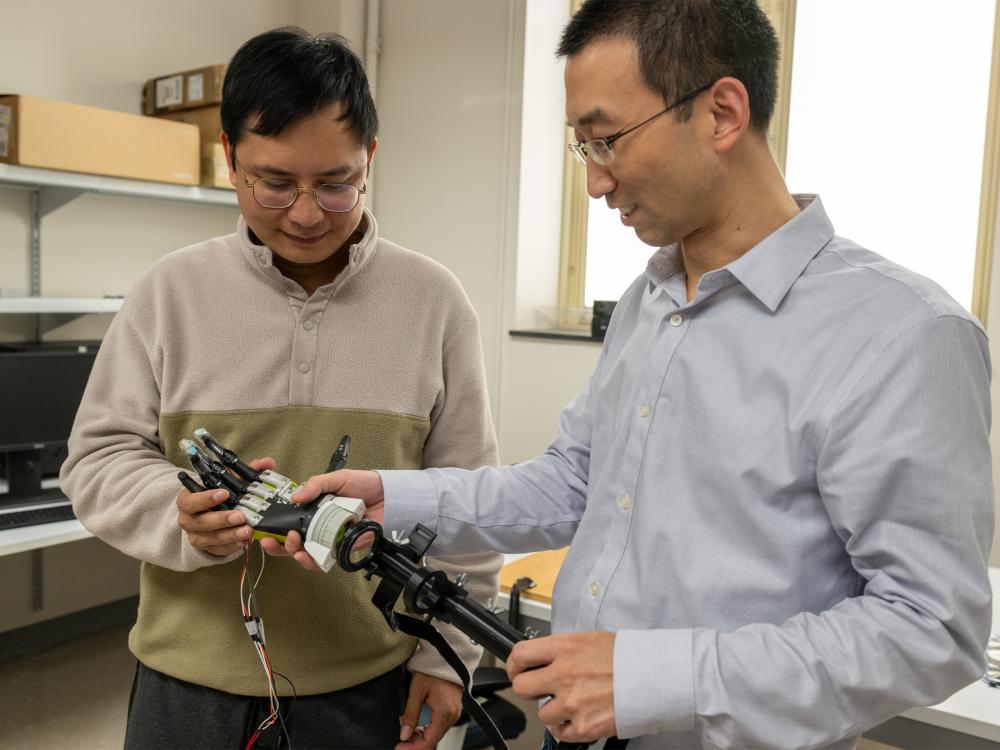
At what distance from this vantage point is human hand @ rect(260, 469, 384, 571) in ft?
3.19

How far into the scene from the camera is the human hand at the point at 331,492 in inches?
38.3

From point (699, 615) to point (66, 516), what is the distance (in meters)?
2.23

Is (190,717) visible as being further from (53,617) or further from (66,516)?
(53,617)

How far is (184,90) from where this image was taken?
3.16 metres

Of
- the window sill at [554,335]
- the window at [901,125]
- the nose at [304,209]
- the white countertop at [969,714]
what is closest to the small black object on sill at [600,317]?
the window sill at [554,335]

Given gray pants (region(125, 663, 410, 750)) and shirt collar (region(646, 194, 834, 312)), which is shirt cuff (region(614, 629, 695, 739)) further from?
gray pants (region(125, 663, 410, 750))

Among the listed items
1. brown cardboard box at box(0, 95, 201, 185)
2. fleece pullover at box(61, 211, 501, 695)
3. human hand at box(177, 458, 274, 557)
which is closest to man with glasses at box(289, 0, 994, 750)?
human hand at box(177, 458, 274, 557)

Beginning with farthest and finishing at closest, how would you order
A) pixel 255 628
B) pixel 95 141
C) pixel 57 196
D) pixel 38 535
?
pixel 57 196 < pixel 95 141 < pixel 38 535 < pixel 255 628

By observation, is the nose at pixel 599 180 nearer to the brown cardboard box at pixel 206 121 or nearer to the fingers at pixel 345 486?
the fingers at pixel 345 486

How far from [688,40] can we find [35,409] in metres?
2.36

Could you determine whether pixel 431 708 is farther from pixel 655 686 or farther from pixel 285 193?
pixel 285 193

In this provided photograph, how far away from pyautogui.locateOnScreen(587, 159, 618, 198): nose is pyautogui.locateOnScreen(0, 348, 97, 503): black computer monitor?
219 centimetres

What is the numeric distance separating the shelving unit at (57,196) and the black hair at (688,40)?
2319 millimetres

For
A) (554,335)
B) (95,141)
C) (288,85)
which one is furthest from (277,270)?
(554,335)
